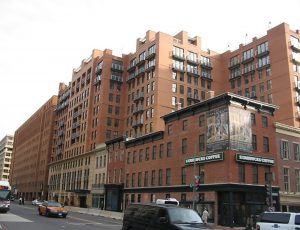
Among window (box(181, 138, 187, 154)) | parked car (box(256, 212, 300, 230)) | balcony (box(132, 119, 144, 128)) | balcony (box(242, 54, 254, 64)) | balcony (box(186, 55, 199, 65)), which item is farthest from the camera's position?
balcony (box(186, 55, 199, 65))

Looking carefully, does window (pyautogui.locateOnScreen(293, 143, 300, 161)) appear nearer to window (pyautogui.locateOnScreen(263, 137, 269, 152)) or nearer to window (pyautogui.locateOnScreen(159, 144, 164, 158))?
window (pyautogui.locateOnScreen(263, 137, 269, 152))

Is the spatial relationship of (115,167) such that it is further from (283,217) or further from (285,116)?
(283,217)

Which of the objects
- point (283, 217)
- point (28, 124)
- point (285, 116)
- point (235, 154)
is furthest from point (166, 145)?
point (28, 124)

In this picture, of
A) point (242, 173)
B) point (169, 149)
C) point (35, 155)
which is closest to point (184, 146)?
point (169, 149)

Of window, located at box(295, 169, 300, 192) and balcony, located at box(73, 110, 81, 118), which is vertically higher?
balcony, located at box(73, 110, 81, 118)

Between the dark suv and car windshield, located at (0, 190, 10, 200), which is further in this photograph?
car windshield, located at (0, 190, 10, 200)

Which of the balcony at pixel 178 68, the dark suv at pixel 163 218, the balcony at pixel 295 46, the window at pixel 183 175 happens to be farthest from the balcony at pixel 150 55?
the dark suv at pixel 163 218

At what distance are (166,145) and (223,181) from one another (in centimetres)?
1345

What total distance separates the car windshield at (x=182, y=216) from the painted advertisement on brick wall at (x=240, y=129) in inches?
1059

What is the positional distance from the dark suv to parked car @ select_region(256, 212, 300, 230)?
A: 5.81m

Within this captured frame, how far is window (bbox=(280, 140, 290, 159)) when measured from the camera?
47094mm

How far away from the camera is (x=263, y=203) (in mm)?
42094

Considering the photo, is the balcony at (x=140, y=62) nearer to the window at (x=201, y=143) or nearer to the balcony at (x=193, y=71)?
the balcony at (x=193, y=71)

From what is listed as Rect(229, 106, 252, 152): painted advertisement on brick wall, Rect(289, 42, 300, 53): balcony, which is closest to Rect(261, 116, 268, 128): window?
Rect(229, 106, 252, 152): painted advertisement on brick wall
